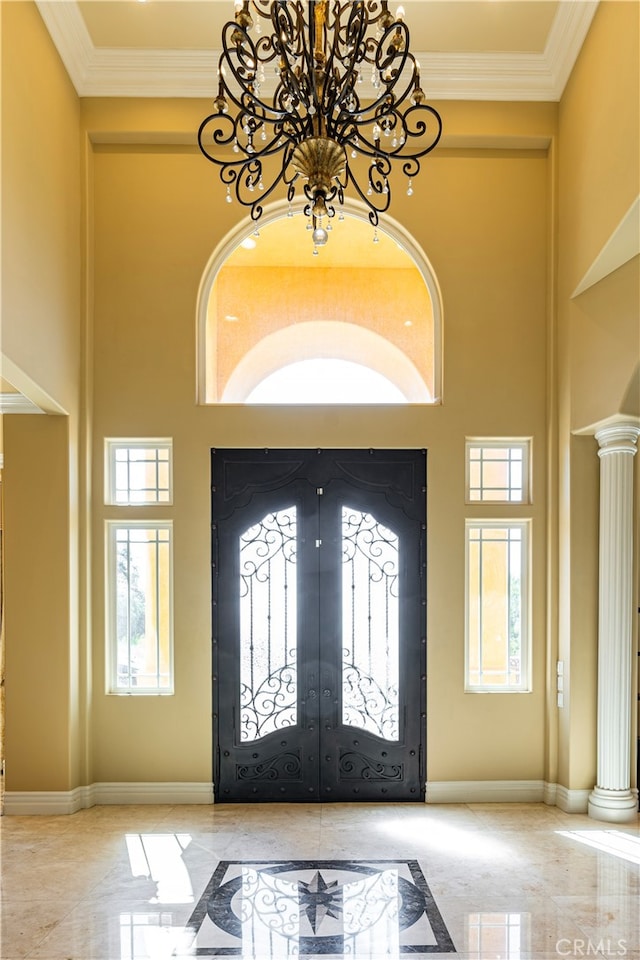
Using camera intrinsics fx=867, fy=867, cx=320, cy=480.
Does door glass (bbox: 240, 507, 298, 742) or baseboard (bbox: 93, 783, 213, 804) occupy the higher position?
door glass (bbox: 240, 507, 298, 742)

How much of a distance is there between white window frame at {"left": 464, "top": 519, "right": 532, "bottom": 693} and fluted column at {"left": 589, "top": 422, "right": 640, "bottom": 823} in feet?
2.11

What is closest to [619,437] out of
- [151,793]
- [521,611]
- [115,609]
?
[521,611]

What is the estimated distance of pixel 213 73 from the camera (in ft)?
21.5

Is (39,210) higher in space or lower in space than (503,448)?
higher

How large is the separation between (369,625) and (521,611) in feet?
3.91

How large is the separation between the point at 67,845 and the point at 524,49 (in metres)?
6.41

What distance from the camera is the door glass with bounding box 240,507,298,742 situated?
6629 millimetres

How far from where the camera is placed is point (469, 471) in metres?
6.81

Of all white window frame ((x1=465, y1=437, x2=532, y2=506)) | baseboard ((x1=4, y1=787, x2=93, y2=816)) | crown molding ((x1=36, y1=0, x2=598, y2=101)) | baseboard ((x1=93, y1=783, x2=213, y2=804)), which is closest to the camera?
baseboard ((x1=4, y1=787, x2=93, y2=816))

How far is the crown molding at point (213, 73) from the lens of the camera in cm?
641

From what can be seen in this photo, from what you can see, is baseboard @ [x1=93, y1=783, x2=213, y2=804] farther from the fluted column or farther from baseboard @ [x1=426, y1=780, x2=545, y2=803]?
the fluted column

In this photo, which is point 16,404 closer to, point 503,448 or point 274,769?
point 274,769

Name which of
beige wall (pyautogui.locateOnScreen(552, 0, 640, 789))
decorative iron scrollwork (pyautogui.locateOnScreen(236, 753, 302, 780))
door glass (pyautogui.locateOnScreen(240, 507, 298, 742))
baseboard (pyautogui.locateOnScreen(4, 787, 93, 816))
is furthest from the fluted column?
baseboard (pyautogui.locateOnScreen(4, 787, 93, 816))

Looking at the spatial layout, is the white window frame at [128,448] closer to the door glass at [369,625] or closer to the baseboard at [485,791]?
the door glass at [369,625]
